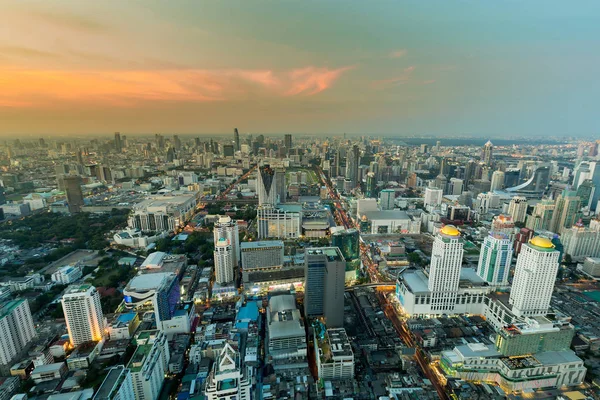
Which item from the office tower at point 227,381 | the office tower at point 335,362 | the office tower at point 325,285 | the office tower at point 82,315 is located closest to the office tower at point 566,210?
the office tower at point 325,285

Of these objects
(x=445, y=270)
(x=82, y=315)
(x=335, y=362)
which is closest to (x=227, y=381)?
(x=335, y=362)

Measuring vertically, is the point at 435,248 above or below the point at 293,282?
above

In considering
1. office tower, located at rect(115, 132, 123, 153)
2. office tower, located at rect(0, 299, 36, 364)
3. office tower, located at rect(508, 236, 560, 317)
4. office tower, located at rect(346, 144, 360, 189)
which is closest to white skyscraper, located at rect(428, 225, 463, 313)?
office tower, located at rect(508, 236, 560, 317)

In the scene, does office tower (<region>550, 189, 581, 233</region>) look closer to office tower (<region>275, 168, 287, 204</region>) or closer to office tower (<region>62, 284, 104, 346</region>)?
office tower (<region>275, 168, 287, 204</region>)

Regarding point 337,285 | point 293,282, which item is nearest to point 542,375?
point 337,285

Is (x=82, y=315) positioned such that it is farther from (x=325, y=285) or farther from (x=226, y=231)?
(x=325, y=285)

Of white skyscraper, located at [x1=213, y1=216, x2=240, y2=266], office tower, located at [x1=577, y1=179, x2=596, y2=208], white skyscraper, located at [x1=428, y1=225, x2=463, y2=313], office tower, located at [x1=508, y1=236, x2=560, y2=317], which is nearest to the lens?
office tower, located at [x1=508, y1=236, x2=560, y2=317]

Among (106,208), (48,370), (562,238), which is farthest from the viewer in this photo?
(106,208)

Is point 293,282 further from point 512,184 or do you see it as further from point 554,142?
point 554,142
